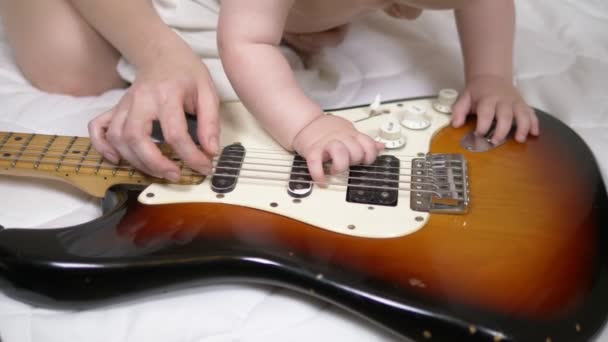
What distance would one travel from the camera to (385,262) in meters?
0.51

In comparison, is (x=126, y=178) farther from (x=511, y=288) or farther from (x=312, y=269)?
(x=511, y=288)

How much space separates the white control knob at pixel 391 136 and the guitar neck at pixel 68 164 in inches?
8.6

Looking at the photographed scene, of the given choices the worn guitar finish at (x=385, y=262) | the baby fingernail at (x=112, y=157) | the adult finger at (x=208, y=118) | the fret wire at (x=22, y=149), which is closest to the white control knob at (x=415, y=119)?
the worn guitar finish at (x=385, y=262)

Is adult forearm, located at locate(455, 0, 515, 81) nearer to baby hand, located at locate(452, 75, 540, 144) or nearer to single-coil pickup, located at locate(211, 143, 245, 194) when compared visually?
baby hand, located at locate(452, 75, 540, 144)

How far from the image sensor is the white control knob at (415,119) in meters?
0.71

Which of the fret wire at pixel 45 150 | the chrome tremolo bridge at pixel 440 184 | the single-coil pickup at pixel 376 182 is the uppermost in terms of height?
the fret wire at pixel 45 150

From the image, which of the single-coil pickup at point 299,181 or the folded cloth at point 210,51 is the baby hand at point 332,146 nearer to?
the single-coil pickup at point 299,181

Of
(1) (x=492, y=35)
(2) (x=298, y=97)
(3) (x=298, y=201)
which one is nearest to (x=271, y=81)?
(2) (x=298, y=97)

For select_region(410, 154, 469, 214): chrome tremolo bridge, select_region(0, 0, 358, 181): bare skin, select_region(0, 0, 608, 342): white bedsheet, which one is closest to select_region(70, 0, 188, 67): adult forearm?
select_region(0, 0, 358, 181): bare skin

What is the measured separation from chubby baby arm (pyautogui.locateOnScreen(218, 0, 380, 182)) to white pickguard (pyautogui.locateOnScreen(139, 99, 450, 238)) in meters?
0.02

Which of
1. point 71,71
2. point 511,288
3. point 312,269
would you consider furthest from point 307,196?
point 71,71

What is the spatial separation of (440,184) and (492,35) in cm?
31

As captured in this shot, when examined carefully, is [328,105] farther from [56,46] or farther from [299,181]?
[56,46]

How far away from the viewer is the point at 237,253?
52 centimetres
